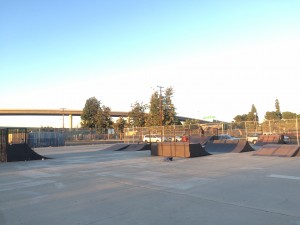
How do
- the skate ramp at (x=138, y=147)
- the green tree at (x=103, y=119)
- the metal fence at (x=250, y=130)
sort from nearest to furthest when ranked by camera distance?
the skate ramp at (x=138, y=147) → the metal fence at (x=250, y=130) → the green tree at (x=103, y=119)

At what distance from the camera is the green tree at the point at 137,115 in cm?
8012

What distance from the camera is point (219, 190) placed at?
8352mm

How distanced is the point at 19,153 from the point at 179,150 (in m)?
11.0

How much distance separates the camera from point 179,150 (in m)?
19.7

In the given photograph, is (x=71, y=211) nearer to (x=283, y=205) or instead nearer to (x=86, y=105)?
(x=283, y=205)

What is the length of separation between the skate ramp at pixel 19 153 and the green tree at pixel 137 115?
59202 mm

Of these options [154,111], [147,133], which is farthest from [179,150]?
[154,111]

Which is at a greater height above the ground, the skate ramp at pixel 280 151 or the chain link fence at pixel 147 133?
the chain link fence at pixel 147 133

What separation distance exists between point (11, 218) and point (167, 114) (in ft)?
216

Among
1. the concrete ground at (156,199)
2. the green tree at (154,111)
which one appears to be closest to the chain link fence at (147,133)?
the concrete ground at (156,199)

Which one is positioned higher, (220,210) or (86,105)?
(86,105)

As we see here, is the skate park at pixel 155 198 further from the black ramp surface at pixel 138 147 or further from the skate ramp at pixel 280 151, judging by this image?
the black ramp surface at pixel 138 147

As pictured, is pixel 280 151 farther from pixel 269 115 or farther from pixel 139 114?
pixel 269 115

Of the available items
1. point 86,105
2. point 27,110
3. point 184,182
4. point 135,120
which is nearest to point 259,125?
point 184,182
